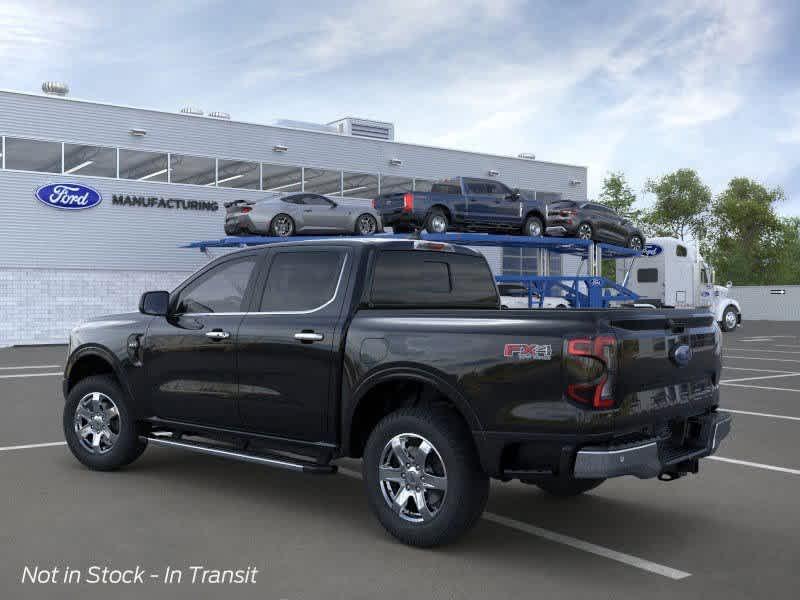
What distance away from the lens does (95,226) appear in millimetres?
30562

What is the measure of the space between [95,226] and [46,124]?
367 centimetres

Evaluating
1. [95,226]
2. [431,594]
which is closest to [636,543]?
[431,594]

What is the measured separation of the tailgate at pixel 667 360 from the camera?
4.92 meters

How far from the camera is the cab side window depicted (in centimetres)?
668

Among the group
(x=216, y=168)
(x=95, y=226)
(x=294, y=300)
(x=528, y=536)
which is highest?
(x=216, y=168)

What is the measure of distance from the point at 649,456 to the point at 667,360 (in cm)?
62

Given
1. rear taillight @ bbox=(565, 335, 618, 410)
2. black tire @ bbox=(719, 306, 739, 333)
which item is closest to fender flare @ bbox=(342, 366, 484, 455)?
rear taillight @ bbox=(565, 335, 618, 410)

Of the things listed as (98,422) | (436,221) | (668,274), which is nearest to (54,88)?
(436,221)

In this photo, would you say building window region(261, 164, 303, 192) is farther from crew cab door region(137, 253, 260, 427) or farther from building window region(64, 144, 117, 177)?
crew cab door region(137, 253, 260, 427)

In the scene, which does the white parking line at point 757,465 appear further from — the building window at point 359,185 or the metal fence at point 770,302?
the metal fence at point 770,302

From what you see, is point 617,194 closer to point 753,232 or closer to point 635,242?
point 753,232

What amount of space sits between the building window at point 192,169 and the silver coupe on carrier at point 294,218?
8.16 metres

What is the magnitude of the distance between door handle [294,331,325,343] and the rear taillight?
1.80m

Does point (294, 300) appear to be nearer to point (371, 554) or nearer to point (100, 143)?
point (371, 554)
